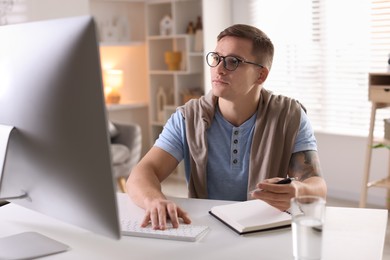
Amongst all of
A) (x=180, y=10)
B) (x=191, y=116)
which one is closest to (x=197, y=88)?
(x=180, y=10)

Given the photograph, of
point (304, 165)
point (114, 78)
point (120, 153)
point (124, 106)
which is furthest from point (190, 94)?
point (304, 165)

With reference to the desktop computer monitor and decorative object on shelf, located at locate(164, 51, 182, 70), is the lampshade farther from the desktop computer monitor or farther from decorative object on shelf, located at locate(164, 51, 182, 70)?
the desktop computer monitor

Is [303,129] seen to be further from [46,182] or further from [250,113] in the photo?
[46,182]

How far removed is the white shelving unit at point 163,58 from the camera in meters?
5.66

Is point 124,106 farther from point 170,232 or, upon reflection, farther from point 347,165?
point 170,232

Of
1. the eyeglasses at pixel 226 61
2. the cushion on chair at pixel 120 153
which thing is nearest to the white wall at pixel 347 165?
the cushion on chair at pixel 120 153

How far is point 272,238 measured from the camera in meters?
1.59

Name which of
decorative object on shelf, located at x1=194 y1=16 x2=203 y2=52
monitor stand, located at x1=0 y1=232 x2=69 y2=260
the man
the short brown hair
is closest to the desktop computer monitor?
monitor stand, located at x1=0 y1=232 x2=69 y2=260

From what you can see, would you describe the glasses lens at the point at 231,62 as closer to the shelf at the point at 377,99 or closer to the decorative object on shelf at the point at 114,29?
the shelf at the point at 377,99

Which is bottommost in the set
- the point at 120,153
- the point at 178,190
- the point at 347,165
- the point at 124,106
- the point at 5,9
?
the point at 178,190

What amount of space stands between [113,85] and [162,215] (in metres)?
4.28

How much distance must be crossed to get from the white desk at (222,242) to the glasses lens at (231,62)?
1.88 ft

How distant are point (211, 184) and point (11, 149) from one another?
38.8 inches

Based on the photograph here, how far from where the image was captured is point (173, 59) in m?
5.73
